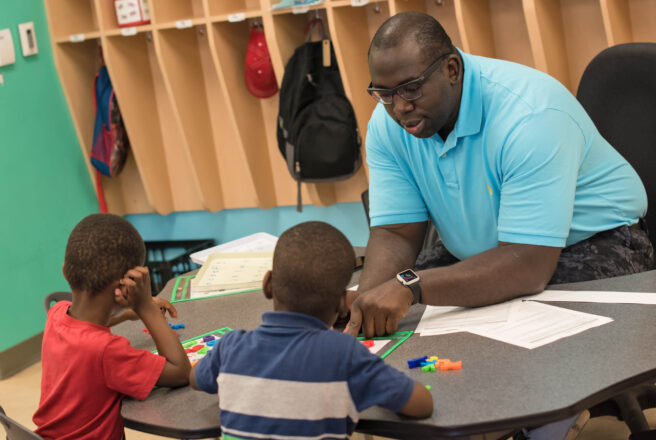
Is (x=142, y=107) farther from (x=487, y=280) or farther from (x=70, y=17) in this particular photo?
(x=487, y=280)

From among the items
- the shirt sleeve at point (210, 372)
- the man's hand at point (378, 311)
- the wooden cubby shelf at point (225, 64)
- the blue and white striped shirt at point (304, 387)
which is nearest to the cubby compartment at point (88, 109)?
the wooden cubby shelf at point (225, 64)

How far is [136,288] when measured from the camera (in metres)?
1.62

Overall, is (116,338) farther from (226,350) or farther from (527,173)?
(527,173)

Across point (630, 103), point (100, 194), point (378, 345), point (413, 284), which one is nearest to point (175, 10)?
point (100, 194)

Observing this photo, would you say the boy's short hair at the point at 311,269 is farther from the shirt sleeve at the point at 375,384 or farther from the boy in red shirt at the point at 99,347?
the boy in red shirt at the point at 99,347

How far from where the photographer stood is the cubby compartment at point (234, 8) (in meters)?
3.55

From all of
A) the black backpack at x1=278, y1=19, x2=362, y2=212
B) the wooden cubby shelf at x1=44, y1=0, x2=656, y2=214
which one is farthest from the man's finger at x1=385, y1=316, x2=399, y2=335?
the black backpack at x1=278, y1=19, x2=362, y2=212

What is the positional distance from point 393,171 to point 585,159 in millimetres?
503

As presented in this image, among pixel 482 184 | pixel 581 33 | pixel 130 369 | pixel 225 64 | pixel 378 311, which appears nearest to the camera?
pixel 130 369

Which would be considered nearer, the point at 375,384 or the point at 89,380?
the point at 375,384

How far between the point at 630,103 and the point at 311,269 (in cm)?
133

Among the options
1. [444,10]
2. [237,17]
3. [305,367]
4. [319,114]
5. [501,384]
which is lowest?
[501,384]

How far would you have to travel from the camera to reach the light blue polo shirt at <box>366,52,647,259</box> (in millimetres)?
1726

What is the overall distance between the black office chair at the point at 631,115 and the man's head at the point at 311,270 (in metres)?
1.17
